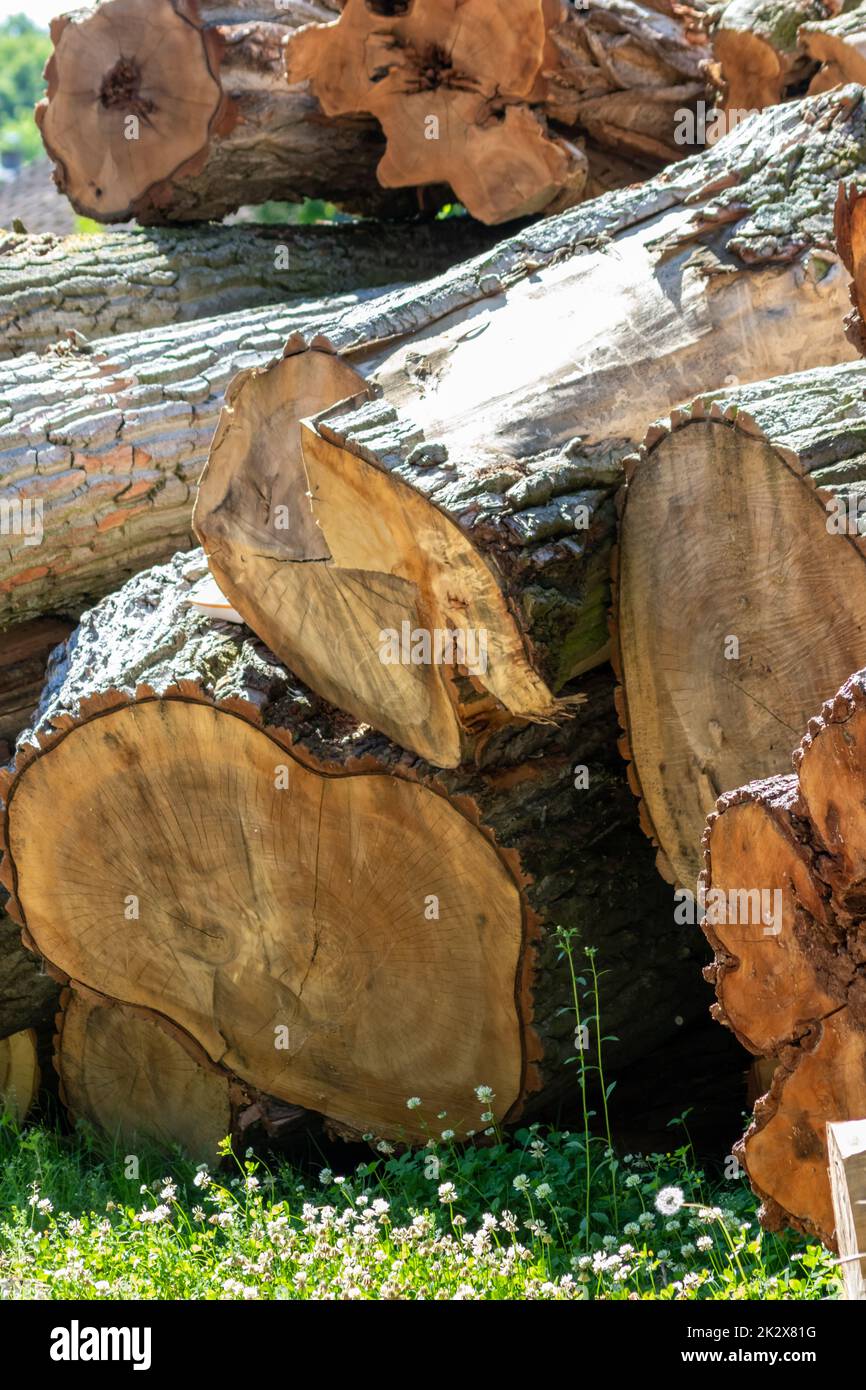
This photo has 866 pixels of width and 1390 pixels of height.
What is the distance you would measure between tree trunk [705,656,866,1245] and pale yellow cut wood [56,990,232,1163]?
5.30 feet

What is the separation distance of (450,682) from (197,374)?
77.0 inches

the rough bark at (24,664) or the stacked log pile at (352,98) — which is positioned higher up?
the stacked log pile at (352,98)

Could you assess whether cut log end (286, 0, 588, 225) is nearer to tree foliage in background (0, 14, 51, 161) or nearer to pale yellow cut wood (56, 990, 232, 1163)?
pale yellow cut wood (56, 990, 232, 1163)

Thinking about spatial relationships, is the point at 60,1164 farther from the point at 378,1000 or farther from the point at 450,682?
the point at 450,682

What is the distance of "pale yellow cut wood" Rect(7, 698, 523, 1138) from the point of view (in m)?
3.21

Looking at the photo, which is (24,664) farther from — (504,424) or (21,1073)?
(504,424)

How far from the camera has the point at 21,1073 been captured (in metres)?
4.25

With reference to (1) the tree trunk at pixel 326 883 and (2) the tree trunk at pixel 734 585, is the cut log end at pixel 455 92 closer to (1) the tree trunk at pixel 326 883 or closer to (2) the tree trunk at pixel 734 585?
(1) the tree trunk at pixel 326 883

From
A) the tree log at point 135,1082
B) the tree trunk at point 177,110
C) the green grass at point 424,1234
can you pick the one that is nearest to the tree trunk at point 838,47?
the tree trunk at point 177,110

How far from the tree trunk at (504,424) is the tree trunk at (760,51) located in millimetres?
1350

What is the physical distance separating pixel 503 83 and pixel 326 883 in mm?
3105

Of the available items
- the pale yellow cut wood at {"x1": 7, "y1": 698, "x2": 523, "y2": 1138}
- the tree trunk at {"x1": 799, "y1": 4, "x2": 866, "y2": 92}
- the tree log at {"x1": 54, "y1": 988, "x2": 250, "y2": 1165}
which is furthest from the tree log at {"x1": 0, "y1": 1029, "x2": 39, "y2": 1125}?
the tree trunk at {"x1": 799, "y1": 4, "x2": 866, "y2": 92}

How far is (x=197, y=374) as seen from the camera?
4.63 metres

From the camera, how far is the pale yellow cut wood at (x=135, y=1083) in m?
3.79
